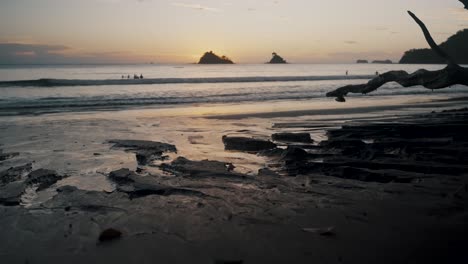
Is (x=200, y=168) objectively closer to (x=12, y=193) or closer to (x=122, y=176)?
(x=122, y=176)

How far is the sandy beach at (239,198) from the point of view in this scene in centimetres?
470

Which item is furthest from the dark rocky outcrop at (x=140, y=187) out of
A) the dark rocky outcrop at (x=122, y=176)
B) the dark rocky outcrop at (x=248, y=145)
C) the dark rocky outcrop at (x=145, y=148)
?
the dark rocky outcrop at (x=248, y=145)

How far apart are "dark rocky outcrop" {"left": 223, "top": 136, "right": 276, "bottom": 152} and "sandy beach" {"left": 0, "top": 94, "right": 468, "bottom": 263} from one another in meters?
0.03

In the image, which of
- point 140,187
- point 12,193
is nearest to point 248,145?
point 140,187

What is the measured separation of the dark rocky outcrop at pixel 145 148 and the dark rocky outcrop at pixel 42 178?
187 centimetres

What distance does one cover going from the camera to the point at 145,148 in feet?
35.5

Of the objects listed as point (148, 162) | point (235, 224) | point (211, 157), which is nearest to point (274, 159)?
point (211, 157)

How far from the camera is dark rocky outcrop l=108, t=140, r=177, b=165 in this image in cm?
973

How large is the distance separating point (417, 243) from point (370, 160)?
13.5ft

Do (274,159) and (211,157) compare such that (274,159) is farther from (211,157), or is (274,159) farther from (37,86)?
(37,86)

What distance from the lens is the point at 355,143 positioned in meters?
10.2

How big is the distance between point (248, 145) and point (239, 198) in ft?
14.5

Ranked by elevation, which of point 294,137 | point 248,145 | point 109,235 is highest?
point 294,137

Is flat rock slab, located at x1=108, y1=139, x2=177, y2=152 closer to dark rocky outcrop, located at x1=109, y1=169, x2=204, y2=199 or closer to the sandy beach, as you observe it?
the sandy beach
